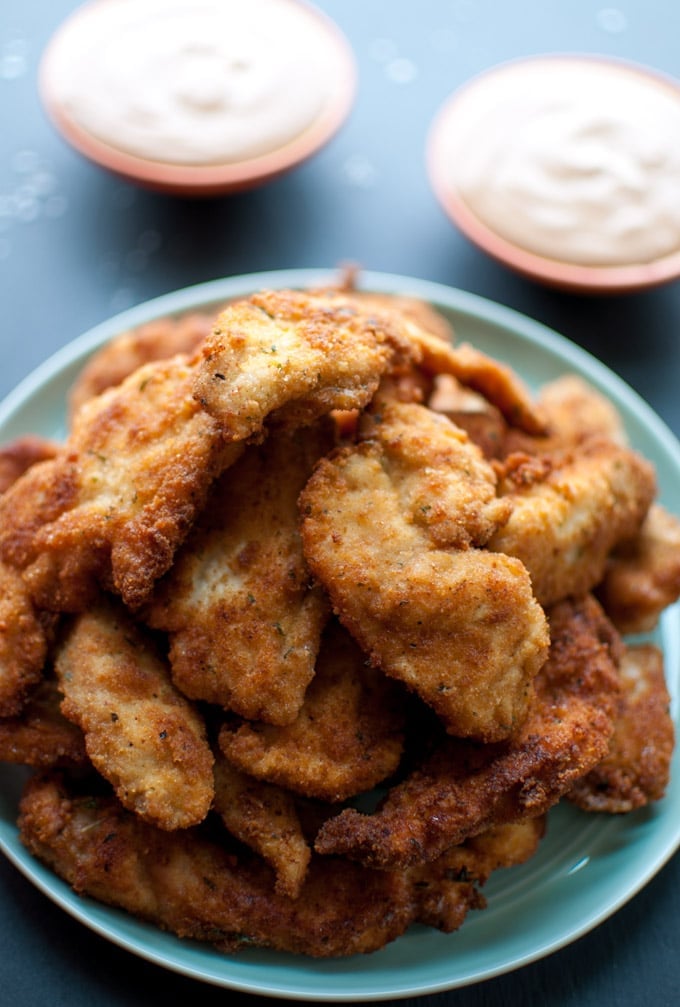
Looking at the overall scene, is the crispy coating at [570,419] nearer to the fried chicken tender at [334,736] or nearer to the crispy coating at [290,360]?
the crispy coating at [290,360]

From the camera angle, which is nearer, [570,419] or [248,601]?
[248,601]

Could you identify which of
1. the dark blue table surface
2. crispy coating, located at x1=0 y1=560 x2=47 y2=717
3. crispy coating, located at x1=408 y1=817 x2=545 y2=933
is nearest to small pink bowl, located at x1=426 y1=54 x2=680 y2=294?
the dark blue table surface

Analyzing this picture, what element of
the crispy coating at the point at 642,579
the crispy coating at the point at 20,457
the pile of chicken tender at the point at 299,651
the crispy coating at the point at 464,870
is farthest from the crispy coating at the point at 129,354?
the crispy coating at the point at 464,870

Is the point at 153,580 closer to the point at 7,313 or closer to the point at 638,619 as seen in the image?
the point at 638,619

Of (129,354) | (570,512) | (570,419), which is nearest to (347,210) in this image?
(129,354)

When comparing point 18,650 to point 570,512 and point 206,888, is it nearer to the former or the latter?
point 206,888

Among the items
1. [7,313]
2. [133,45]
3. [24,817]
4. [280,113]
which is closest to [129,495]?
[24,817]

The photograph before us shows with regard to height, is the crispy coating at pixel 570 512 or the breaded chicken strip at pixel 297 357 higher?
the breaded chicken strip at pixel 297 357
